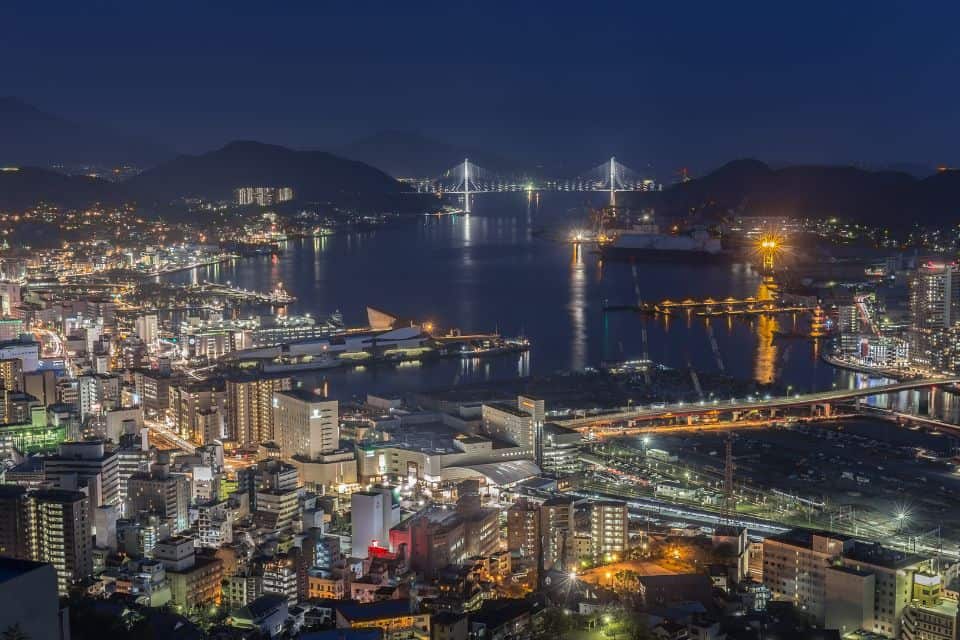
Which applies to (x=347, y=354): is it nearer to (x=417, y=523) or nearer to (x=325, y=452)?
(x=325, y=452)

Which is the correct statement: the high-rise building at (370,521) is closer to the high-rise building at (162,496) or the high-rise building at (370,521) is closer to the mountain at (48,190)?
the high-rise building at (162,496)

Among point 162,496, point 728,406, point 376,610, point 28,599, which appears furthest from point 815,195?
point 28,599

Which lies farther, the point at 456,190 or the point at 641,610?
the point at 456,190

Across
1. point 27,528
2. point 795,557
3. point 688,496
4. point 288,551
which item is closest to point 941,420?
point 688,496

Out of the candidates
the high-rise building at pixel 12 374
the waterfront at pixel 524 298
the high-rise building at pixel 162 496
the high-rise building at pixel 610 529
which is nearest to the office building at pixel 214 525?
the high-rise building at pixel 162 496

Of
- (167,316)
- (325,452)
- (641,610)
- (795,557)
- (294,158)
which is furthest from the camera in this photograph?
(294,158)

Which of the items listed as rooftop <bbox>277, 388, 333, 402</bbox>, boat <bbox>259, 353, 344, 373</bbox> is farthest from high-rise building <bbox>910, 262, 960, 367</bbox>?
rooftop <bbox>277, 388, 333, 402</bbox>
